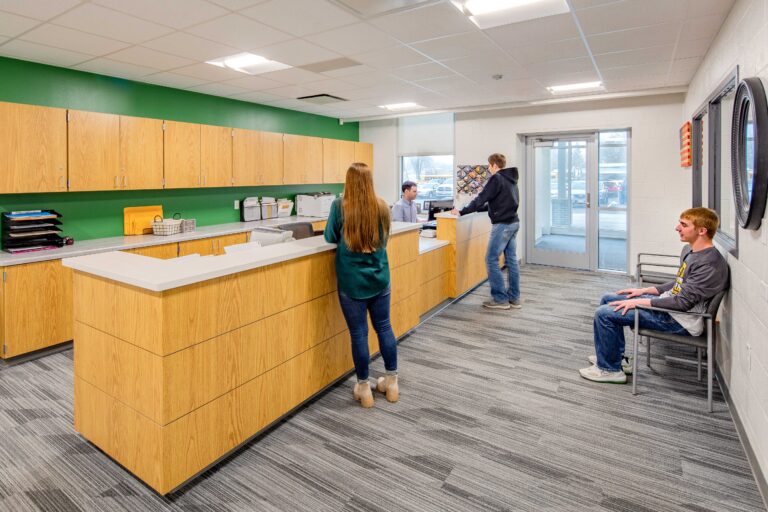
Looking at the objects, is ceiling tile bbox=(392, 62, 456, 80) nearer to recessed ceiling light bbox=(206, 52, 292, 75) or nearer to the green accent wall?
recessed ceiling light bbox=(206, 52, 292, 75)

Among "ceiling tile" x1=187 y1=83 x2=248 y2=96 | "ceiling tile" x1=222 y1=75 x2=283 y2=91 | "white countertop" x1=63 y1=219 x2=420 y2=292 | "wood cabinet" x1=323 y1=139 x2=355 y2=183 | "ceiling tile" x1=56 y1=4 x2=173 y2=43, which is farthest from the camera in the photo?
"wood cabinet" x1=323 y1=139 x2=355 y2=183

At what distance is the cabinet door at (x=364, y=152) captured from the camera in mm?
7233

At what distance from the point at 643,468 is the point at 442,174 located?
19.0 ft

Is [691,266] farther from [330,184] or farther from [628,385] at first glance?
[330,184]

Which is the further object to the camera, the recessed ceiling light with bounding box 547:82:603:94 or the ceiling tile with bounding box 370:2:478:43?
the recessed ceiling light with bounding box 547:82:603:94

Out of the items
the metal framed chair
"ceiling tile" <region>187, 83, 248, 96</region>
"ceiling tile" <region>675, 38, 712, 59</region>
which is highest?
"ceiling tile" <region>187, 83, 248, 96</region>

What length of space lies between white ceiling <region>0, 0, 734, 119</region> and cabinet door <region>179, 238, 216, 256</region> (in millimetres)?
1558

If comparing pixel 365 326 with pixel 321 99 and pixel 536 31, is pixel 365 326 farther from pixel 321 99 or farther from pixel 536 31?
pixel 321 99

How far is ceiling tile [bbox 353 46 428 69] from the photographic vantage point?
359 cm

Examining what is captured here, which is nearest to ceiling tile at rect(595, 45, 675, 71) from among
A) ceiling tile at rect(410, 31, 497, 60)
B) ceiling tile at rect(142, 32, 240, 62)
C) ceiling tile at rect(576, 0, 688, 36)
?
ceiling tile at rect(576, 0, 688, 36)

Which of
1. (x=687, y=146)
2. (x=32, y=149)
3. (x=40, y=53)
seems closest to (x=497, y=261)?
(x=687, y=146)

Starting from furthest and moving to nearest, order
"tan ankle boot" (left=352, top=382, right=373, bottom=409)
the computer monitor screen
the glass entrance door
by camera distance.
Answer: the glass entrance door
the computer monitor screen
"tan ankle boot" (left=352, top=382, right=373, bottom=409)

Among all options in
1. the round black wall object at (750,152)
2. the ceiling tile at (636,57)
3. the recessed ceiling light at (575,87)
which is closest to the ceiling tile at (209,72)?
the ceiling tile at (636,57)

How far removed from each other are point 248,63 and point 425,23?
1770 mm
